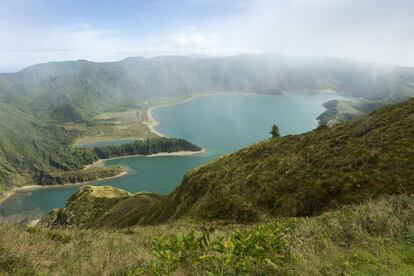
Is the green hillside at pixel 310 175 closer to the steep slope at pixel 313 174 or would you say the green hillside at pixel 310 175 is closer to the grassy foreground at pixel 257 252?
the steep slope at pixel 313 174

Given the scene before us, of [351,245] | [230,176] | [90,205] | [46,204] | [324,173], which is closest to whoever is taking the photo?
[351,245]

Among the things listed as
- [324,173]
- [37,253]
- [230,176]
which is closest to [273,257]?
[37,253]

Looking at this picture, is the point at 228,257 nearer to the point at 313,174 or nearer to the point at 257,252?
the point at 257,252

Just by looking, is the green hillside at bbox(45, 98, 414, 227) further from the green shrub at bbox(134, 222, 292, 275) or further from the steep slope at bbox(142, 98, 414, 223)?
the green shrub at bbox(134, 222, 292, 275)

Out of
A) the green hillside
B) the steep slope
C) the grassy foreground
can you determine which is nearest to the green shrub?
the grassy foreground

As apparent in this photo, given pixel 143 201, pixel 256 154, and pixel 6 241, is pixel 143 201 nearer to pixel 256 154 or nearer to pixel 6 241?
pixel 256 154

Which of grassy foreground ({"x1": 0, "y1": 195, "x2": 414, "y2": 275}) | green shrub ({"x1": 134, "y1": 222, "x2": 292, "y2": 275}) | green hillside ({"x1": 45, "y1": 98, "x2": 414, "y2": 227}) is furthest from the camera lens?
green hillside ({"x1": 45, "y1": 98, "x2": 414, "y2": 227})

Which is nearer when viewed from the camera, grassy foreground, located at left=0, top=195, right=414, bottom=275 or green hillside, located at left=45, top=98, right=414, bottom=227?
grassy foreground, located at left=0, top=195, right=414, bottom=275
